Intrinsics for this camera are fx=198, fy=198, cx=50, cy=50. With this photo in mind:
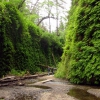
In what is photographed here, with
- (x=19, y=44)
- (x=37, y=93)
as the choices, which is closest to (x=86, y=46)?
(x=37, y=93)

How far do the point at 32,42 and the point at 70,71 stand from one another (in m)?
10.3

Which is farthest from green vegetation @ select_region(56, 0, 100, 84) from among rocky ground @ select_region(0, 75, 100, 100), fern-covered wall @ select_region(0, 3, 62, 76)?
fern-covered wall @ select_region(0, 3, 62, 76)

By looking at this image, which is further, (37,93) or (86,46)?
(86,46)

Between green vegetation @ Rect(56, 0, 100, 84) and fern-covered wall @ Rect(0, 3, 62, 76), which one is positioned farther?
fern-covered wall @ Rect(0, 3, 62, 76)

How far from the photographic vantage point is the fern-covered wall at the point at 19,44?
15.0m

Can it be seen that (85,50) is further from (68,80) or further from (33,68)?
(33,68)

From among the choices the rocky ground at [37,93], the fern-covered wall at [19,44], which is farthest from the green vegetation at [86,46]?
the fern-covered wall at [19,44]

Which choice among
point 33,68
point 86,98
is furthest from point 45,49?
→ point 86,98

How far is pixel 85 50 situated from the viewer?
1105cm

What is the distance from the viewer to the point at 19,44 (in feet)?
58.5

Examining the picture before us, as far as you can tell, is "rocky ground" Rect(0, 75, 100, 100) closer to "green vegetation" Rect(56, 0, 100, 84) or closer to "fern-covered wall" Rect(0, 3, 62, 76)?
"green vegetation" Rect(56, 0, 100, 84)

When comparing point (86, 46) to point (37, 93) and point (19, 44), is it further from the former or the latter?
point (19, 44)

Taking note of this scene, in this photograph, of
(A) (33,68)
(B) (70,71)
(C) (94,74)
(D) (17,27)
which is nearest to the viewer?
(C) (94,74)

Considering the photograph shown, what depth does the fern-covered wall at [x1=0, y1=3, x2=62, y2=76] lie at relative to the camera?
591 inches
